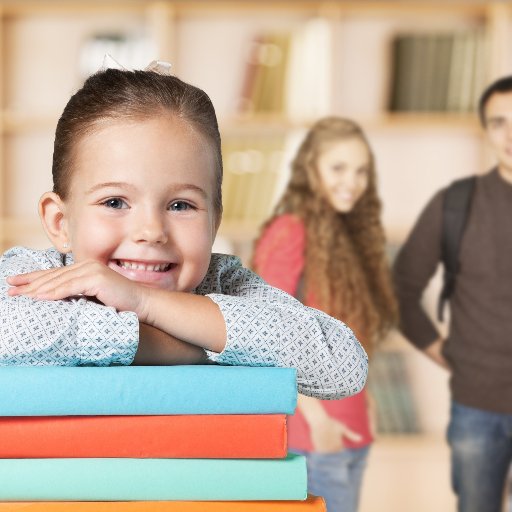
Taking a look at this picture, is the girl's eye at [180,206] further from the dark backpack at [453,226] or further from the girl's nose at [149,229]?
the dark backpack at [453,226]

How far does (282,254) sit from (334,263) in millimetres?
134

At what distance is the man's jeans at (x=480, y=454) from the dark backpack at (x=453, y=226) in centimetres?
29

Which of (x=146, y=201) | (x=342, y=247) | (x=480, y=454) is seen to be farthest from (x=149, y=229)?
(x=480, y=454)

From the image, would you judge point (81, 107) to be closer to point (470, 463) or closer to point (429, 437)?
point (470, 463)

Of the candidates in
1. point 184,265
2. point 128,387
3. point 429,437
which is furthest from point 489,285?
point 128,387

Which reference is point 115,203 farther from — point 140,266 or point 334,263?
point 334,263

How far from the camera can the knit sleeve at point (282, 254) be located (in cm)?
239

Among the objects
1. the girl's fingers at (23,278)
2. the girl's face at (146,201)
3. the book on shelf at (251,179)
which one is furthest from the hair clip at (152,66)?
the book on shelf at (251,179)

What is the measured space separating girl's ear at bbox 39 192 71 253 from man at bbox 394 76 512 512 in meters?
1.76

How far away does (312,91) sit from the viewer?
3.85 m

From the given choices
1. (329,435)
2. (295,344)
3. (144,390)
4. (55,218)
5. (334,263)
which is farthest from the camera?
(334,263)

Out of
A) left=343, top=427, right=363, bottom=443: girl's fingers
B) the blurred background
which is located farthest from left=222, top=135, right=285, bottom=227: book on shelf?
left=343, top=427, right=363, bottom=443: girl's fingers

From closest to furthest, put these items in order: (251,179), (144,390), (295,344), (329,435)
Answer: (144,390)
(295,344)
(329,435)
(251,179)

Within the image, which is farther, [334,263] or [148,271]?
[334,263]
